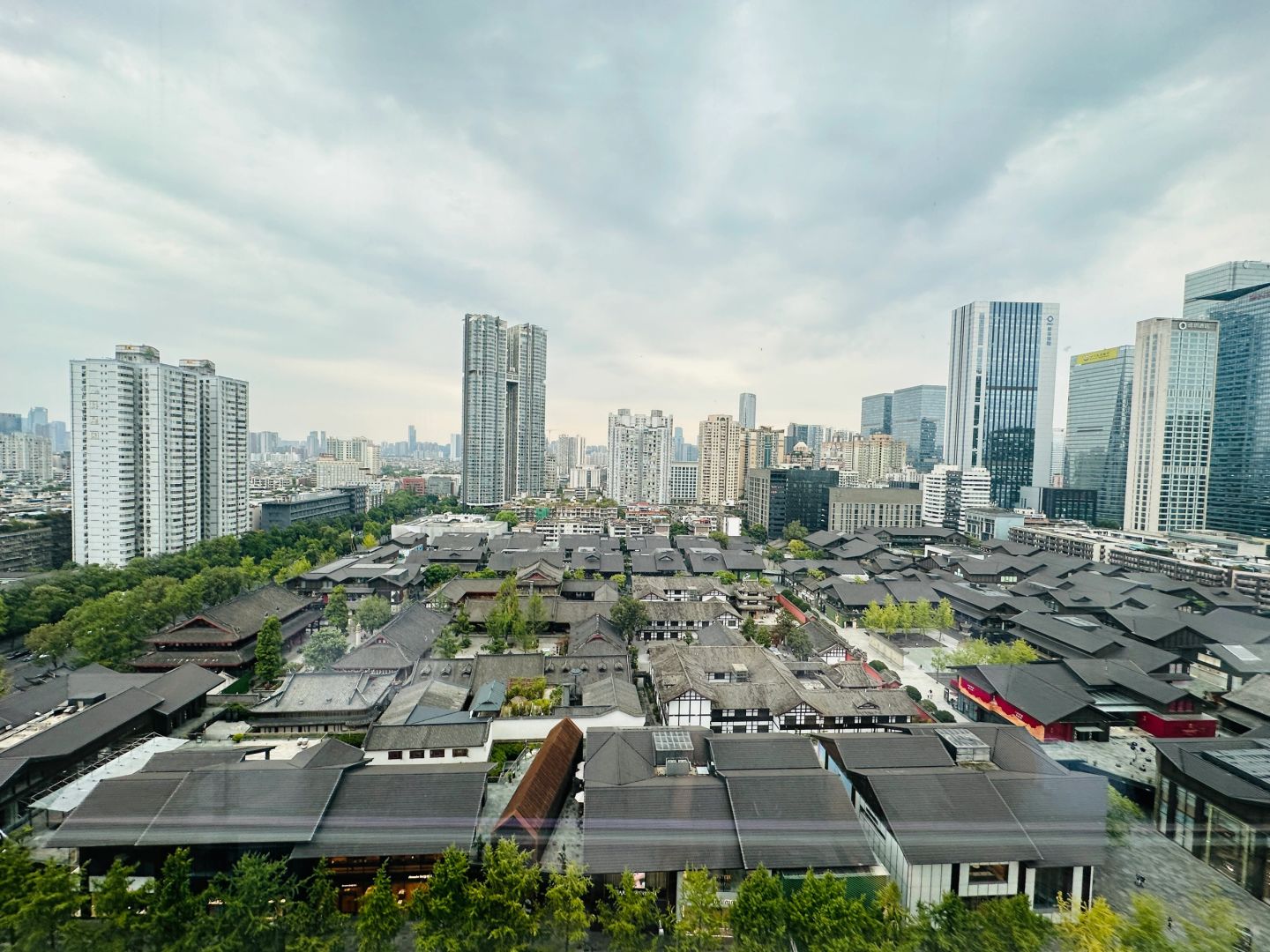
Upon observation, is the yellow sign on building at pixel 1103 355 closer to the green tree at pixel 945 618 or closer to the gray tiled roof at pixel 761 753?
the green tree at pixel 945 618

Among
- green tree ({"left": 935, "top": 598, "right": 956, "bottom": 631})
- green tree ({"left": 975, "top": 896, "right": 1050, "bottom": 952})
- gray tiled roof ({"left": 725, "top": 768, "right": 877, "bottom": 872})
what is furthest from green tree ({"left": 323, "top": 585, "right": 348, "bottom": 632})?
green tree ({"left": 935, "top": 598, "right": 956, "bottom": 631})

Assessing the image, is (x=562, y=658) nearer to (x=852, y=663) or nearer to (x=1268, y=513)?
(x=852, y=663)

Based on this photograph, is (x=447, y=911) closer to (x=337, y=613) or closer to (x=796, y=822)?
(x=796, y=822)

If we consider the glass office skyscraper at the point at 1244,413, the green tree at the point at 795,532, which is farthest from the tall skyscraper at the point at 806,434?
the glass office skyscraper at the point at 1244,413

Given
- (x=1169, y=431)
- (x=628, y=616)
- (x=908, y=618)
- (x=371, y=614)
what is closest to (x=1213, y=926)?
(x=628, y=616)

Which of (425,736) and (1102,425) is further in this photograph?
→ (1102,425)
